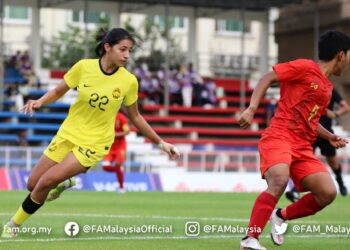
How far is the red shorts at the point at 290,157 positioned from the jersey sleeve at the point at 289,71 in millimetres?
655

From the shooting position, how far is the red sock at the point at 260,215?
10820 mm

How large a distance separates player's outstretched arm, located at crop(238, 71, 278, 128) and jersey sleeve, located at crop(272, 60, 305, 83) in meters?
0.07

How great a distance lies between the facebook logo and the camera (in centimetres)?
1330

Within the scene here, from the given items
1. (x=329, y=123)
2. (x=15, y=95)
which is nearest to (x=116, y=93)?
(x=329, y=123)

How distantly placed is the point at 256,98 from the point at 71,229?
12.5 feet

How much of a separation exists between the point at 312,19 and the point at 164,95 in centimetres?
764

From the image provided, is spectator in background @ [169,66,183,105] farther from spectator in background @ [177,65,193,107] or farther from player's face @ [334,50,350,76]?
player's face @ [334,50,350,76]

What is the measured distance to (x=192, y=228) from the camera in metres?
14.7

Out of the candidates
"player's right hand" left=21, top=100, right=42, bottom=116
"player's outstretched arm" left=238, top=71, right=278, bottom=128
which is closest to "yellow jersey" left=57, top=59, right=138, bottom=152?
"player's right hand" left=21, top=100, right=42, bottom=116

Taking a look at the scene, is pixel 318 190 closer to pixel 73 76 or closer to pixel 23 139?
pixel 73 76

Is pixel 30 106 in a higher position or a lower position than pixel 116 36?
lower

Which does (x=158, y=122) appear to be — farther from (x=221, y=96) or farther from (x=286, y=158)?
(x=286, y=158)

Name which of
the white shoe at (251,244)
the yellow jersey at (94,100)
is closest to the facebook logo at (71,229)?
the yellow jersey at (94,100)

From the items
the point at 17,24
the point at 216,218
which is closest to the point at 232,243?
the point at 216,218
